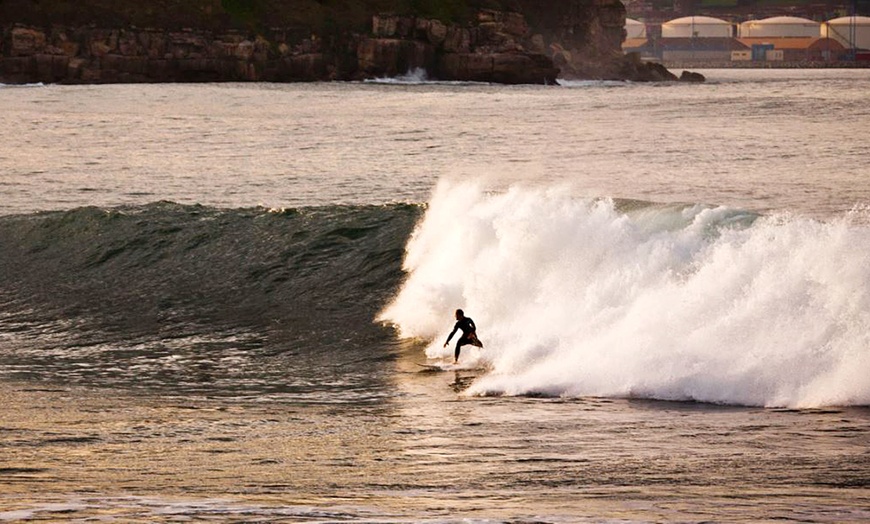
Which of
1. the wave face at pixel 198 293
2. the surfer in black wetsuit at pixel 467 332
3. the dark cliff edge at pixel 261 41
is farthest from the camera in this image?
→ the dark cliff edge at pixel 261 41

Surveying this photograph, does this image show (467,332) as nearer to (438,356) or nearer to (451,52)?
(438,356)

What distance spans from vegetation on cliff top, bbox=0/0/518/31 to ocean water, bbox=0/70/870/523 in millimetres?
120662

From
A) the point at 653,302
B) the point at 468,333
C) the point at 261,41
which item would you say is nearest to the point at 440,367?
the point at 468,333

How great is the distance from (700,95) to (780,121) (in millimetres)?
47744

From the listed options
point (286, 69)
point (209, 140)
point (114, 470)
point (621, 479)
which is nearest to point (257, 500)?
point (114, 470)

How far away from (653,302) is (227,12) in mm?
157103

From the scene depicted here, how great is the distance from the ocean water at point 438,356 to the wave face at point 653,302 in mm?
49

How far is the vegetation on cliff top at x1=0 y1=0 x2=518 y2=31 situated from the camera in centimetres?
16388

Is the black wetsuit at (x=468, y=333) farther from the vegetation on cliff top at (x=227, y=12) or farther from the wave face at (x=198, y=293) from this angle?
the vegetation on cliff top at (x=227, y=12)

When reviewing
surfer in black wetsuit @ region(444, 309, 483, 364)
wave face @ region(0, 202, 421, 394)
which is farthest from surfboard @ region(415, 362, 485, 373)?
wave face @ region(0, 202, 421, 394)

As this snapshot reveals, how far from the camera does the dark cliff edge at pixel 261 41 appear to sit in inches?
6344

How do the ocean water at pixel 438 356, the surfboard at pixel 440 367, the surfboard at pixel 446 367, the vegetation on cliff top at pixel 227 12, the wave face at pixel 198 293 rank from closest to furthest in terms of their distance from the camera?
the ocean water at pixel 438 356 < the surfboard at pixel 446 367 < the surfboard at pixel 440 367 < the wave face at pixel 198 293 < the vegetation on cliff top at pixel 227 12

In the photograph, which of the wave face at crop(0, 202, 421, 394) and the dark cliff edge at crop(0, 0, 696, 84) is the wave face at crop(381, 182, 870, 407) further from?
the dark cliff edge at crop(0, 0, 696, 84)

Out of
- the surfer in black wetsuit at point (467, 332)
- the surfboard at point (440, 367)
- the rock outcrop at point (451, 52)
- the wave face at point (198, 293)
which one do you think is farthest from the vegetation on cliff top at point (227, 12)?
the surfer in black wetsuit at point (467, 332)
